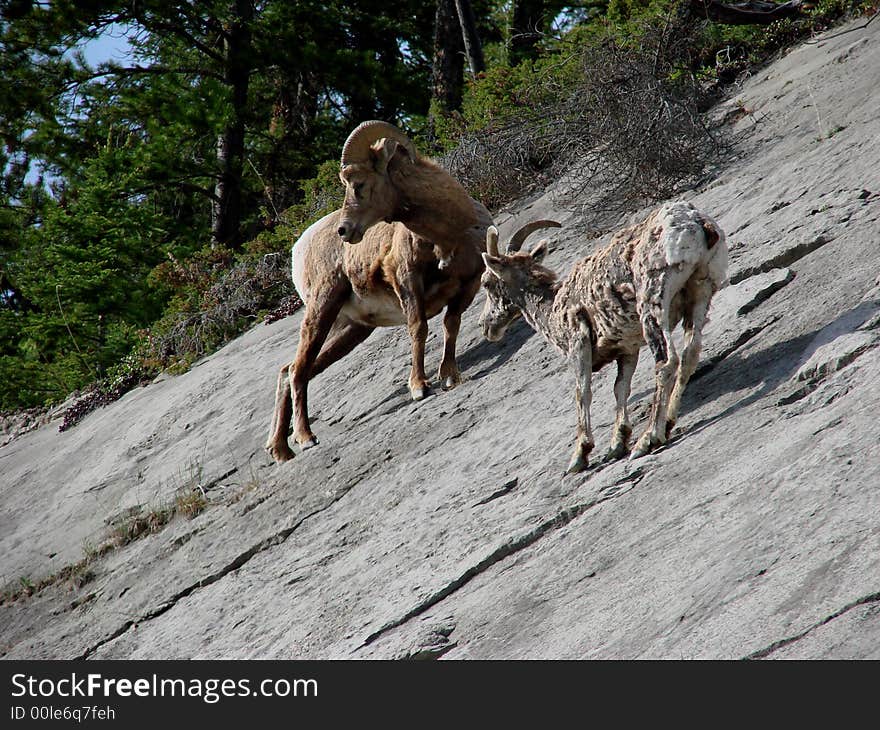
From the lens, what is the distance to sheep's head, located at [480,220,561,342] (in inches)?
330

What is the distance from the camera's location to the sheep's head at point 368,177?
1039cm

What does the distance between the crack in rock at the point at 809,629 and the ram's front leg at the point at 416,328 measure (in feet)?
20.1

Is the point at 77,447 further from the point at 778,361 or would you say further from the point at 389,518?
the point at 778,361

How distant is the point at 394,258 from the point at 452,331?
945mm

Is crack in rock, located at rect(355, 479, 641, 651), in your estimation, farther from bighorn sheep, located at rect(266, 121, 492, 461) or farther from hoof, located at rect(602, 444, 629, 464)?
bighorn sheep, located at rect(266, 121, 492, 461)

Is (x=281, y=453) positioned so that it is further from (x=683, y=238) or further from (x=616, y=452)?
(x=683, y=238)

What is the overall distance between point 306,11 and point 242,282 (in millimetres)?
8297

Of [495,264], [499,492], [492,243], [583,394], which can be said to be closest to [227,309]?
[492,243]

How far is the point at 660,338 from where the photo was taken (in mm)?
6930

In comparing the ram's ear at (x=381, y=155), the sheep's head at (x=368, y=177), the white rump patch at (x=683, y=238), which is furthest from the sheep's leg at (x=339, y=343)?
the white rump patch at (x=683, y=238)

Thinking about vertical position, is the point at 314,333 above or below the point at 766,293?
above

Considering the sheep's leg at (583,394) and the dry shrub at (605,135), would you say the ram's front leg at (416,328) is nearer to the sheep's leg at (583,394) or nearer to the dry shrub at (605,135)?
the dry shrub at (605,135)

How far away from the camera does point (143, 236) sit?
2106cm

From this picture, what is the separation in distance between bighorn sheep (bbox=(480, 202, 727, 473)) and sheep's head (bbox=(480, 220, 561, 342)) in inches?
7.1
